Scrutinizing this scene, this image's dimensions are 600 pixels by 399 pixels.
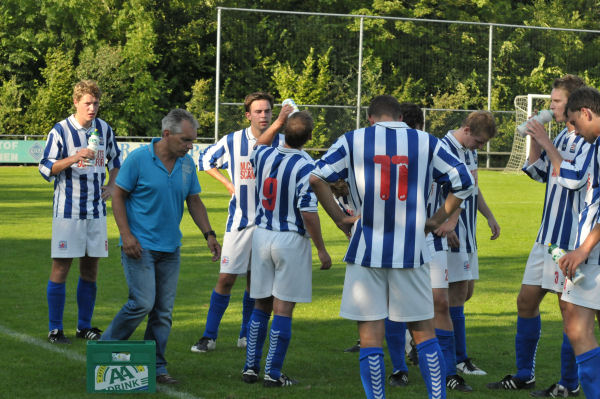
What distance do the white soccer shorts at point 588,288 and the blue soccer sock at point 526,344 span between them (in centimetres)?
114

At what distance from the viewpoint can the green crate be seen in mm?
5930

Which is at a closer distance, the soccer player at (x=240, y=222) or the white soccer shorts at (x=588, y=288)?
the white soccer shorts at (x=588, y=288)

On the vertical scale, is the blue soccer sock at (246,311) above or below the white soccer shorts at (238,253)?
below

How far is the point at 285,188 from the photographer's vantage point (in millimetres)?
6355

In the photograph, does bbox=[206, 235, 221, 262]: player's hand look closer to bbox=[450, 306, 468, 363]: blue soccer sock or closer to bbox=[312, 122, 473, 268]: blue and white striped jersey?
bbox=[312, 122, 473, 268]: blue and white striped jersey

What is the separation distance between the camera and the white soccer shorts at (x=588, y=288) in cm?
511

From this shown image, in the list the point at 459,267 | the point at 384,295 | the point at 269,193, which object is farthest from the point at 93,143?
the point at 384,295

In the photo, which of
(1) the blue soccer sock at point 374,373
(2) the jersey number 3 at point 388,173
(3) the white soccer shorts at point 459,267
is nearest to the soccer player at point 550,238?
(3) the white soccer shorts at point 459,267

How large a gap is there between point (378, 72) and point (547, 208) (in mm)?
30459

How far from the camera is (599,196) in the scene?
514cm

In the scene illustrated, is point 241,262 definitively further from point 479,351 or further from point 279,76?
point 279,76

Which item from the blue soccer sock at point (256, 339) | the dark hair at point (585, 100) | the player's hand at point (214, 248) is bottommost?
the blue soccer sock at point (256, 339)

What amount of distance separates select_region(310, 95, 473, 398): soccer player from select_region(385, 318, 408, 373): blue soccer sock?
1037mm

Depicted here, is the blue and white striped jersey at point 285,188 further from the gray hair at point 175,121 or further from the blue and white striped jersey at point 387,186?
the blue and white striped jersey at point 387,186
